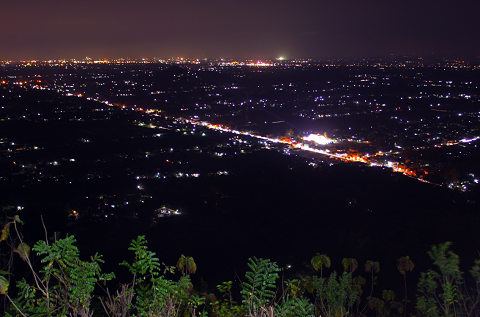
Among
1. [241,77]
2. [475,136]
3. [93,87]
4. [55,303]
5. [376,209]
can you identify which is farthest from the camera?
[241,77]

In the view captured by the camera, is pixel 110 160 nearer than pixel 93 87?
Yes

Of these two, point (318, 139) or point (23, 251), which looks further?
point (318, 139)

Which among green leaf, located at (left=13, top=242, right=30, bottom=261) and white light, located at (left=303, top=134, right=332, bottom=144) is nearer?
green leaf, located at (left=13, top=242, right=30, bottom=261)

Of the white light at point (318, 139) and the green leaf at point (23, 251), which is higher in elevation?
the green leaf at point (23, 251)

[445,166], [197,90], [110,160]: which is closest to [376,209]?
[445,166]

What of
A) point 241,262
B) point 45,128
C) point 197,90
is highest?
point 197,90

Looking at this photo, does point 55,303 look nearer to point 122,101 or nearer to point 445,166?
point 445,166

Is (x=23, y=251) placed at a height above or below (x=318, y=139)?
above

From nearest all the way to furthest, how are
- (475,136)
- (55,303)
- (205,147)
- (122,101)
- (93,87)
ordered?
(55,303), (205,147), (475,136), (122,101), (93,87)

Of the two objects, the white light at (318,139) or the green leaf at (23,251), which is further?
the white light at (318,139)

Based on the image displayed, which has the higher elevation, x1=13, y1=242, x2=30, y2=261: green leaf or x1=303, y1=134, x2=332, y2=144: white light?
x1=13, y1=242, x2=30, y2=261: green leaf

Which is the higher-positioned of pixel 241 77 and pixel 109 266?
pixel 241 77
